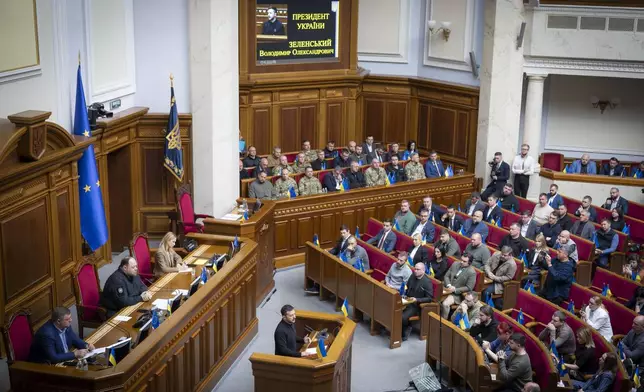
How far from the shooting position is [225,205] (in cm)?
1272

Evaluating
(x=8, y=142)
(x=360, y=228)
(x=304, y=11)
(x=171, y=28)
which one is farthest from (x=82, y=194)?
(x=304, y=11)

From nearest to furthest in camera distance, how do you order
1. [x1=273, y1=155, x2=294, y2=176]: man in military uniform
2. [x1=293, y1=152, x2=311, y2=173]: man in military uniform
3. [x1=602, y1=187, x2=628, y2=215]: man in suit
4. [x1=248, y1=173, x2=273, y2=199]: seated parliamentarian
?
1. [x1=248, y1=173, x2=273, y2=199]: seated parliamentarian
2. [x1=602, y1=187, x2=628, y2=215]: man in suit
3. [x1=273, y1=155, x2=294, y2=176]: man in military uniform
4. [x1=293, y1=152, x2=311, y2=173]: man in military uniform

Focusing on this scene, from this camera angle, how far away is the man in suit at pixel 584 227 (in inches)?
487

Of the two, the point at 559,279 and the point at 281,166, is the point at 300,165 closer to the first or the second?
the point at 281,166

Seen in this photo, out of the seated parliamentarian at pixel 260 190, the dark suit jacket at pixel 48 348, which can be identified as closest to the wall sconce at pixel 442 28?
the seated parliamentarian at pixel 260 190

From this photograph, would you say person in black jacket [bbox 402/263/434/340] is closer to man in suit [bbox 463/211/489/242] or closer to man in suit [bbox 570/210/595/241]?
man in suit [bbox 463/211/489/242]

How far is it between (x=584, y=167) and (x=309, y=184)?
18.8 feet

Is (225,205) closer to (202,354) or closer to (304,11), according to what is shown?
(202,354)

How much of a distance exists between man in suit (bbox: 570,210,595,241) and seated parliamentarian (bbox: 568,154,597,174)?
11.2 feet

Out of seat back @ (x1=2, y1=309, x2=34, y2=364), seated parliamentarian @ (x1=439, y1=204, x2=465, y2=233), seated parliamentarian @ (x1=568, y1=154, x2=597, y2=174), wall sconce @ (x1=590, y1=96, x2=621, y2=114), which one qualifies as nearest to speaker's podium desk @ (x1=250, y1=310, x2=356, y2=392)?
seat back @ (x1=2, y1=309, x2=34, y2=364)

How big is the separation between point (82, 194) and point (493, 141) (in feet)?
27.9

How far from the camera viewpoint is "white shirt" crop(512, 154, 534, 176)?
1534cm

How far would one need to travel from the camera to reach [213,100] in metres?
12.4

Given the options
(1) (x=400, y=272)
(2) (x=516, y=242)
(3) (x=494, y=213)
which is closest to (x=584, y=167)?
(3) (x=494, y=213)
